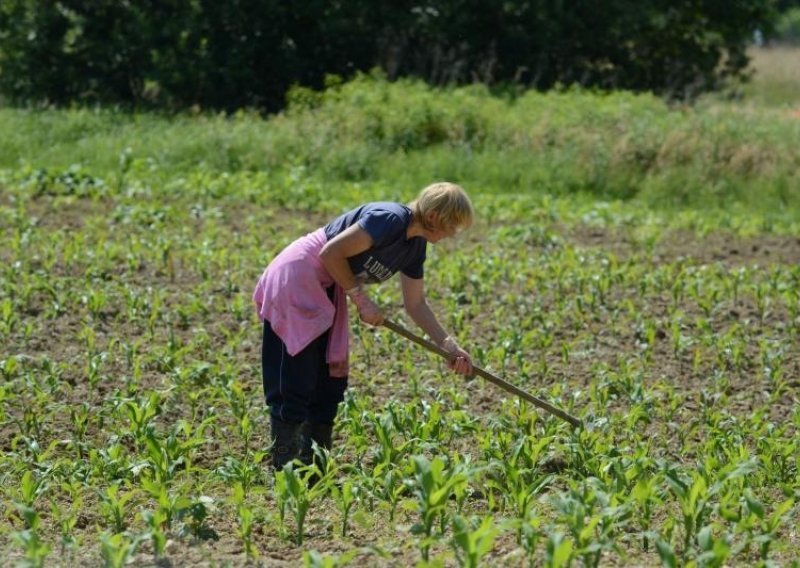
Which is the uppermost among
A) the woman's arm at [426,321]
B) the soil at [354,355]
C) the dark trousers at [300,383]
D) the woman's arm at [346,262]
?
the woman's arm at [346,262]

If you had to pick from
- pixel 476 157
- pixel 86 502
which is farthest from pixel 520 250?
pixel 86 502

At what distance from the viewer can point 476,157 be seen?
1650 centimetres

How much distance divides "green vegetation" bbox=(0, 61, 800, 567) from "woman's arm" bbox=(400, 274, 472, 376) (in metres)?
0.36

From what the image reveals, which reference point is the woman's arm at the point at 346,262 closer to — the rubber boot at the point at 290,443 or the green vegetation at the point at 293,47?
the rubber boot at the point at 290,443

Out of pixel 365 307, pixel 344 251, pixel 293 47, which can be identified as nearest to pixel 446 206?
pixel 344 251

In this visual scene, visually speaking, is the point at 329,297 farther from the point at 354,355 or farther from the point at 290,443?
the point at 354,355

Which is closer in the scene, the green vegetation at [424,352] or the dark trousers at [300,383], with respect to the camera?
the green vegetation at [424,352]

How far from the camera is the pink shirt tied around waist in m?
6.23

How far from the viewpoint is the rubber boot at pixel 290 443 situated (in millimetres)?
6359

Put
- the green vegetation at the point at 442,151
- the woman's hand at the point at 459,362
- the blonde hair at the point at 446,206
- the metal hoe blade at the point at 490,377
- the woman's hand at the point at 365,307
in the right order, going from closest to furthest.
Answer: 1. the blonde hair at the point at 446,206
2. the woman's hand at the point at 365,307
3. the metal hoe blade at the point at 490,377
4. the woman's hand at the point at 459,362
5. the green vegetation at the point at 442,151

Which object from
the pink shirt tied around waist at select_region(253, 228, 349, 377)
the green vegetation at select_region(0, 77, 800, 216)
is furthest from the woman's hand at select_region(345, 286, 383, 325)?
the green vegetation at select_region(0, 77, 800, 216)

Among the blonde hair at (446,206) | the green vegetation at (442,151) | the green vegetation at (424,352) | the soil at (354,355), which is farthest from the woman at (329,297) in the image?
the green vegetation at (442,151)

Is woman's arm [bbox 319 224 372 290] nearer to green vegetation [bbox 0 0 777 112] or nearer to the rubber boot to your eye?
the rubber boot

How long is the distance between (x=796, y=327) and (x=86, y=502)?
215 inches
